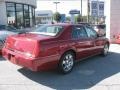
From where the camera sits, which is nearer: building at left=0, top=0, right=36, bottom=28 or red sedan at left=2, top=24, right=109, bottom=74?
red sedan at left=2, top=24, right=109, bottom=74

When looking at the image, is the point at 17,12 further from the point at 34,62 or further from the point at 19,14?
the point at 34,62

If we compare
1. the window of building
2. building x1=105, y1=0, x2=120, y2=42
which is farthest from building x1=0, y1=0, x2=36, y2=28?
building x1=105, y1=0, x2=120, y2=42

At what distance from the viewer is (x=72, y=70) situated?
24.3ft

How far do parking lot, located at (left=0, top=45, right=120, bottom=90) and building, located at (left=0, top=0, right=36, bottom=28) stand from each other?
49.4 ft

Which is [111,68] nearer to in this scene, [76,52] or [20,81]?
[76,52]

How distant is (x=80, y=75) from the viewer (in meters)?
6.93

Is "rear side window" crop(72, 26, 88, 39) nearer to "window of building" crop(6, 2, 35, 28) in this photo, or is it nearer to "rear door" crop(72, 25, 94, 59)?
"rear door" crop(72, 25, 94, 59)

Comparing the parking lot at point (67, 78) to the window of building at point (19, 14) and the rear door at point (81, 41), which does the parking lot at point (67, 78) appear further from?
the window of building at point (19, 14)

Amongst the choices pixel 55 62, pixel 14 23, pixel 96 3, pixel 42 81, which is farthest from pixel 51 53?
pixel 96 3

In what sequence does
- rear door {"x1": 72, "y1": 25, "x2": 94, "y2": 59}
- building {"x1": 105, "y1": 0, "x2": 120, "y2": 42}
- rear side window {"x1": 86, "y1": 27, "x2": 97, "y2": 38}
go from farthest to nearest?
1. building {"x1": 105, "y1": 0, "x2": 120, "y2": 42}
2. rear side window {"x1": 86, "y1": 27, "x2": 97, "y2": 38}
3. rear door {"x1": 72, "y1": 25, "x2": 94, "y2": 59}

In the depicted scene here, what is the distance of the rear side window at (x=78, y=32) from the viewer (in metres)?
7.50

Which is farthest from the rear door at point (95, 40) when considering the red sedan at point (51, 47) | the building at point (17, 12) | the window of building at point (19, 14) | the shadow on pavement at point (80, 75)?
the window of building at point (19, 14)

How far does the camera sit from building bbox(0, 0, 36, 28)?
2250 centimetres

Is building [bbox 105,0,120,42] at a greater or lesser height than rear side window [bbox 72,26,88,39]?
greater
